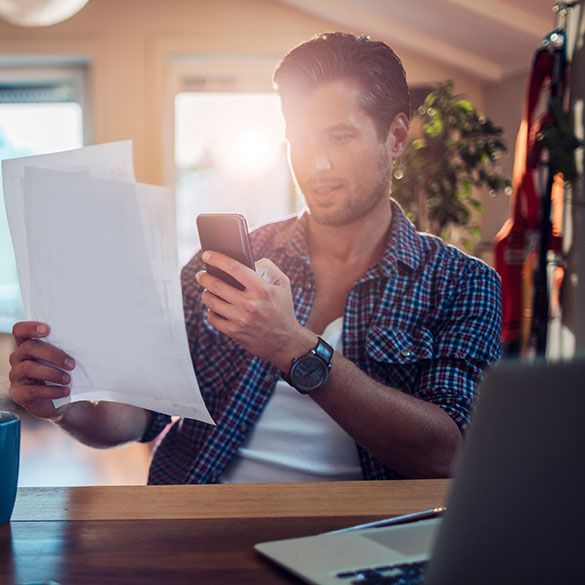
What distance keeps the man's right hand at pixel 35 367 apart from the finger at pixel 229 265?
219mm

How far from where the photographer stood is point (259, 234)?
136 cm

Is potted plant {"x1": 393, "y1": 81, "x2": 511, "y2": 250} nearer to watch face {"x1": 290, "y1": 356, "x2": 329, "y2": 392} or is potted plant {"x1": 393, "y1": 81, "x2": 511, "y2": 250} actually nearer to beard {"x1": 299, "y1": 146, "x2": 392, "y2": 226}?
beard {"x1": 299, "y1": 146, "x2": 392, "y2": 226}

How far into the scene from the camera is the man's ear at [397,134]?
1.30 metres

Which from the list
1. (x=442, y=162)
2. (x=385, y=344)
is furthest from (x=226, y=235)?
(x=442, y=162)

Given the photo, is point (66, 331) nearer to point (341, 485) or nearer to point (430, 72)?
point (341, 485)

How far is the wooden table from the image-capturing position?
0.58 meters

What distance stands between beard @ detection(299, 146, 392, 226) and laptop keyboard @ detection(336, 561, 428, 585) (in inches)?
30.9

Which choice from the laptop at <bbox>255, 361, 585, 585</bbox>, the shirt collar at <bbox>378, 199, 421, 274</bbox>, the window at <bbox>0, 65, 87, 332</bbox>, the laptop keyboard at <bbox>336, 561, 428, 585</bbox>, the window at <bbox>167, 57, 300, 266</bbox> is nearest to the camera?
the laptop at <bbox>255, 361, 585, 585</bbox>

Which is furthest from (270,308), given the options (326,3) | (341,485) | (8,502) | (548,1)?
(326,3)

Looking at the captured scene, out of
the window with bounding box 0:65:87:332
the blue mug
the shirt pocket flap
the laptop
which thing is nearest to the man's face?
the shirt pocket flap

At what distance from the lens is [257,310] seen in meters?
0.87

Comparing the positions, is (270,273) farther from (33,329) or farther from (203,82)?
(203,82)

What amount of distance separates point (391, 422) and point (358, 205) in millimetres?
427

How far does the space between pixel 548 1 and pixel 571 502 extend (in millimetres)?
3538
